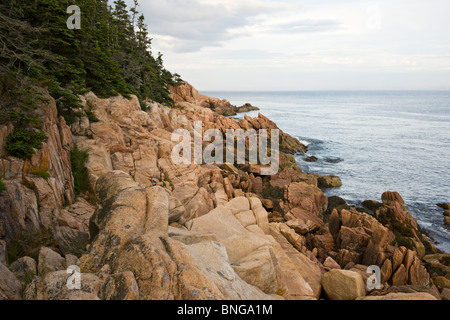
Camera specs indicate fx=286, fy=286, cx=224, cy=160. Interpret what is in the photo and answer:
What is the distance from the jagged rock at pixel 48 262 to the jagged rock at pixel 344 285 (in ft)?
30.6

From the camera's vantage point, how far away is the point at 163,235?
6945mm

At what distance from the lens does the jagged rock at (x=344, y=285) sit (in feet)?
34.3

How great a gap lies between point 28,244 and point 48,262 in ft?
5.62

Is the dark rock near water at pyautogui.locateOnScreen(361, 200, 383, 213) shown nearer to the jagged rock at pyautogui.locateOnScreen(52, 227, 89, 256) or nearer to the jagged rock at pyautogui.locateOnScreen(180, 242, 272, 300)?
the jagged rock at pyautogui.locateOnScreen(180, 242, 272, 300)

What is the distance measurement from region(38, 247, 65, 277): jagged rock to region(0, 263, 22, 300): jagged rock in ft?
2.09

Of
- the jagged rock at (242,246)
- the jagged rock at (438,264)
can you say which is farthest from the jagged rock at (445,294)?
the jagged rock at (242,246)

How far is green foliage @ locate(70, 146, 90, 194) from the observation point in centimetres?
1409

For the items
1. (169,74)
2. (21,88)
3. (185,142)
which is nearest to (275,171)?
(185,142)

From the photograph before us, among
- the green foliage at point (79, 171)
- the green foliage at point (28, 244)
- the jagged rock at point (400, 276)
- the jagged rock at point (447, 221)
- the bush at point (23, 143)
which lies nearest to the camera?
the green foliage at point (28, 244)

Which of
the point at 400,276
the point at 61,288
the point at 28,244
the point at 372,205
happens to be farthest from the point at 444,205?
the point at 28,244

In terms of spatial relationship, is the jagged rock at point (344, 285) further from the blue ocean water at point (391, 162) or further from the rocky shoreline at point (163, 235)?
the blue ocean water at point (391, 162)

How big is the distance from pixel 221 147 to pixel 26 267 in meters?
28.6

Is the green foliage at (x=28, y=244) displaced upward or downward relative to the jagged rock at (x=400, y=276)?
upward
